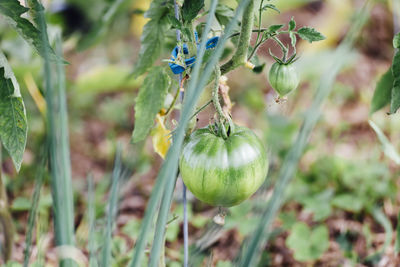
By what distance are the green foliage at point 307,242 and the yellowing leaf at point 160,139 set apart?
0.52 metres

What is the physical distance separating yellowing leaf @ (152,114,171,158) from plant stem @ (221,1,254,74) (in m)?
0.15

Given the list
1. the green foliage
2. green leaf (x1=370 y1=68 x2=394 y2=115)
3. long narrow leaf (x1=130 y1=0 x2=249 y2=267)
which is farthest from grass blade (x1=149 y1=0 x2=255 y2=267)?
the green foliage

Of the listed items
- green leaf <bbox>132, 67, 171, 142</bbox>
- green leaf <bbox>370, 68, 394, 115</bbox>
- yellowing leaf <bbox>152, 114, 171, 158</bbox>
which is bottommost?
green leaf <bbox>370, 68, 394, 115</bbox>

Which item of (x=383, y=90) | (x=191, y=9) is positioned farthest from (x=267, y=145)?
(x=191, y=9)

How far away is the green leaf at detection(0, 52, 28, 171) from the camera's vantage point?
2.03 ft

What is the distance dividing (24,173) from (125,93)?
81cm

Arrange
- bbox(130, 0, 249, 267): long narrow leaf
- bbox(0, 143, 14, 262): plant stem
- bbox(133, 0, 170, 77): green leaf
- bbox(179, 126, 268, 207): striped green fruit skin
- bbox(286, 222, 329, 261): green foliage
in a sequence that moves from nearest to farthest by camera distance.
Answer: bbox(130, 0, 249, 267): long narrow leaf, bbox(179, 126, 268, 207): striped green fruit skin, bbox(133, 0, 170, 77): green leaf, bbox(0, 143, 14, 262): plant stem, bbox(286, 222, 329, 261): green foliage

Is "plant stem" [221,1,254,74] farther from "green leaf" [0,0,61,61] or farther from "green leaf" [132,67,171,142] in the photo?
"green leaf" [0,0,61,61]

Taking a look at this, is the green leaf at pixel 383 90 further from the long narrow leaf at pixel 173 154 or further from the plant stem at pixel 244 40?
the long narrow leaf at pixel 173 154

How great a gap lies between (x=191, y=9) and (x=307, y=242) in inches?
29.3

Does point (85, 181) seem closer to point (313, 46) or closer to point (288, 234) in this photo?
point (288, 234)

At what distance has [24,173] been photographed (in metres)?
1.43

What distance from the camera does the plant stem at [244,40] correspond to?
59 cm

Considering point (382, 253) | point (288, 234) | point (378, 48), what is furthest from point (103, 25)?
point (378, 48)
